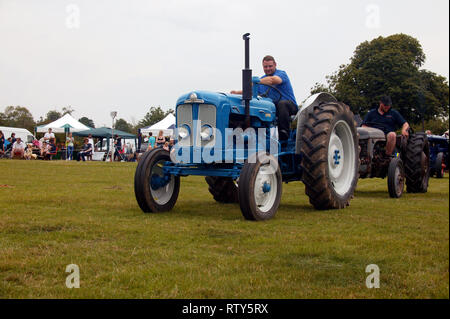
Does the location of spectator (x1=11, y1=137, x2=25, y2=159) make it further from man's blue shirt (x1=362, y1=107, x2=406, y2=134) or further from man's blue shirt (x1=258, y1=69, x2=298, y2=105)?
man's blue shirt (x1=258, y1=69, x2=298, y2=105)

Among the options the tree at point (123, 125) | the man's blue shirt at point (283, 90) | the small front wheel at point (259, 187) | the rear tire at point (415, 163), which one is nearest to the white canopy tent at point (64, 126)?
the rear tire at point (415, 163)

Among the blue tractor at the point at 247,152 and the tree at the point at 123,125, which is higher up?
the tree at the point at 123,125

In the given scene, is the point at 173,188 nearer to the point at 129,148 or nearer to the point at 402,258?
the point at 402,258

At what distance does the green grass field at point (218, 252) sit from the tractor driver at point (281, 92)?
A: 1450mm

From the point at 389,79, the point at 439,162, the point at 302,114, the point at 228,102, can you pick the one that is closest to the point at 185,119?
the point at 228,102

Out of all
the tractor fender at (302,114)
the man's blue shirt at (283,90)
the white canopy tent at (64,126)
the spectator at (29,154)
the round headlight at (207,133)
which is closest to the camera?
the round headlight at (207,133)

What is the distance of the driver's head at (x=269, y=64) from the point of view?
25.7 ft

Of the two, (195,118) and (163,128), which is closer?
(195,118)

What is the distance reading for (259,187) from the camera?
630 centimetres

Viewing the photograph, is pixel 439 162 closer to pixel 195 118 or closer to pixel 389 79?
pixel 389 79

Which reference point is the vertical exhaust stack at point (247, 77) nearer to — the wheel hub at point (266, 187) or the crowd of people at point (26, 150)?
the wheel hub at point (266, 187)

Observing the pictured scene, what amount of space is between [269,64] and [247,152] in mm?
1739

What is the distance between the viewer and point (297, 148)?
725 centimetres
